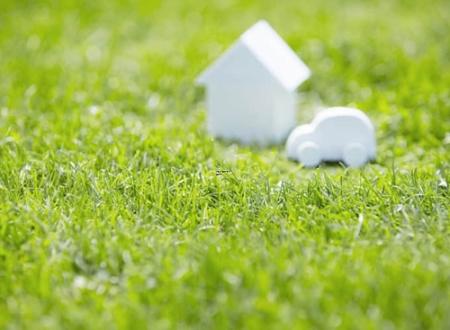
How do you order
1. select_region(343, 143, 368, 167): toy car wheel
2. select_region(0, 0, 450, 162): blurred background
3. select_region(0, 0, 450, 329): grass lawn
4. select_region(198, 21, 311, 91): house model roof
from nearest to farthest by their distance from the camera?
select_region(0, 0, 450, 329): grass lawn < select_region(343, 143, 368, 167): toy car wheel < select_region(198, 21, 311, 91): house model roof < select_region(0, 0, 450, 162): blurred background

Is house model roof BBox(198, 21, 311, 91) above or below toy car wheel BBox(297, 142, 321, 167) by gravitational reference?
above

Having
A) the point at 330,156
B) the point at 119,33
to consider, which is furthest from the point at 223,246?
the point at 119,33

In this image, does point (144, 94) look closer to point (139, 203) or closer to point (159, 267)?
point (139, 203)

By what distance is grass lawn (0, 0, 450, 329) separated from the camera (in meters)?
2.59

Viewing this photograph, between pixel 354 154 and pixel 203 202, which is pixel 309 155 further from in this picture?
pixel 203 202

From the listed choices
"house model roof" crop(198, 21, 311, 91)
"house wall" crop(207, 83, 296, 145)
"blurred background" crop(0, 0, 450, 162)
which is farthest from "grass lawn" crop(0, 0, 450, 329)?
"house model roof" crop(198, 21, 311, 91)

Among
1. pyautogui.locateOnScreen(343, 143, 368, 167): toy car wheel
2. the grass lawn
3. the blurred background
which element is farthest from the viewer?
the blurred background

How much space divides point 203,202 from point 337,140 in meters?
1.01

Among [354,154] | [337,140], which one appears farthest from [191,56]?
[354,154]

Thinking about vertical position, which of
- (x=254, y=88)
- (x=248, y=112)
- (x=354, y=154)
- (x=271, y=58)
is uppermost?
(x=271, y=58)

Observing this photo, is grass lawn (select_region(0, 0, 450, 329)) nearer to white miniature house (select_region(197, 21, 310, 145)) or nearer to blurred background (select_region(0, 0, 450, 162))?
blurred background (select_region(0, 0, 450, 162))

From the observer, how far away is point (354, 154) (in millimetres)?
4047

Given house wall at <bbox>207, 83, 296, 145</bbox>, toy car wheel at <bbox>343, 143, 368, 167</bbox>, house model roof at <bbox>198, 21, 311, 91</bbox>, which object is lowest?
toy car wheel at <bbox>343, 143, 368, 167</bbox>

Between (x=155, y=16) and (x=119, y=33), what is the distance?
671 mm
